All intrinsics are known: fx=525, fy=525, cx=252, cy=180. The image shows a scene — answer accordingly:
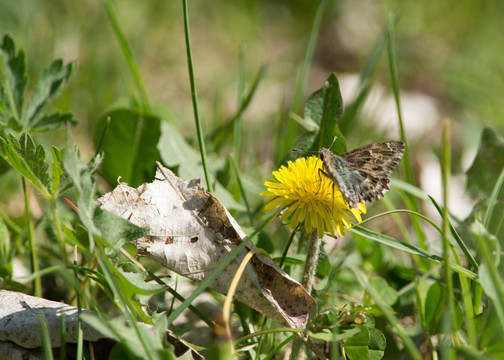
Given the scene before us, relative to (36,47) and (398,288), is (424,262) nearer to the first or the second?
(398,288)

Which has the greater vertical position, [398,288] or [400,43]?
[400,43]

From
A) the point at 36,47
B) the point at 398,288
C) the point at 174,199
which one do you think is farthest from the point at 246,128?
the point at 174,199

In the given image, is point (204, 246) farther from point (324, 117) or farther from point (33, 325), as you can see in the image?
point (324, 117)

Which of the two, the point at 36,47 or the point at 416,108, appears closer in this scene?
the point at 36,47

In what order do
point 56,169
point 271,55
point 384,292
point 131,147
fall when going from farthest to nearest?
1. point 271,55
2. point 131,147
3. point 384,292
4. point 56,169

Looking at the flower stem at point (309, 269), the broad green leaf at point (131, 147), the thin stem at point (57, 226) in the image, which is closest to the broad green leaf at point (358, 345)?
the flower stem at point (309, 269)

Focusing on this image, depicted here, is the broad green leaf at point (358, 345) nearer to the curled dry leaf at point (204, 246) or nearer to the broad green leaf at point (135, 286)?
the curled dry leaf at point (204, 246)

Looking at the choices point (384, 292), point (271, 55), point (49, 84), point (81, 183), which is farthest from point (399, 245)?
point (271, 55)
